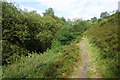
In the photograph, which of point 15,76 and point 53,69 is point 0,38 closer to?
point 15,76

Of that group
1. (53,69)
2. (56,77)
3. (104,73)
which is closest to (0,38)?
(53,69)

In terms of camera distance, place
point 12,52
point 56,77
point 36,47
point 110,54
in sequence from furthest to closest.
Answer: point 36,47 < point 12,52 < point 110,54 < point 56,77

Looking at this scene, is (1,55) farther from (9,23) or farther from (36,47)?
(36,47)

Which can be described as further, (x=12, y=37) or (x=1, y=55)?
(x=12, y=37)

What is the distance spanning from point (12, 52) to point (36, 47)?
6.19 metres

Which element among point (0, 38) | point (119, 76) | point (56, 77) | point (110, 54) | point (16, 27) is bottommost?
point (56, 77)

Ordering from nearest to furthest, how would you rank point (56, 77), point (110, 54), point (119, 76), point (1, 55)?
1. point (119, 76)
2. point (56, 77)
3. point (110, 54)
4. point (1, 55)

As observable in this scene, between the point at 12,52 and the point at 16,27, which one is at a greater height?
the point at 16,27

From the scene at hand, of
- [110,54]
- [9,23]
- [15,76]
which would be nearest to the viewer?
[110,54]

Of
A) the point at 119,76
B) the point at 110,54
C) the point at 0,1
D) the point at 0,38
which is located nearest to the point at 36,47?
the point at 0,38

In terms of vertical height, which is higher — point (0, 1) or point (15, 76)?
point (0, 1)

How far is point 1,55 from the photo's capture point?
12164 mm

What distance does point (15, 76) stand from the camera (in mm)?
8648

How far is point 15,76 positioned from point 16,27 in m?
7.48
